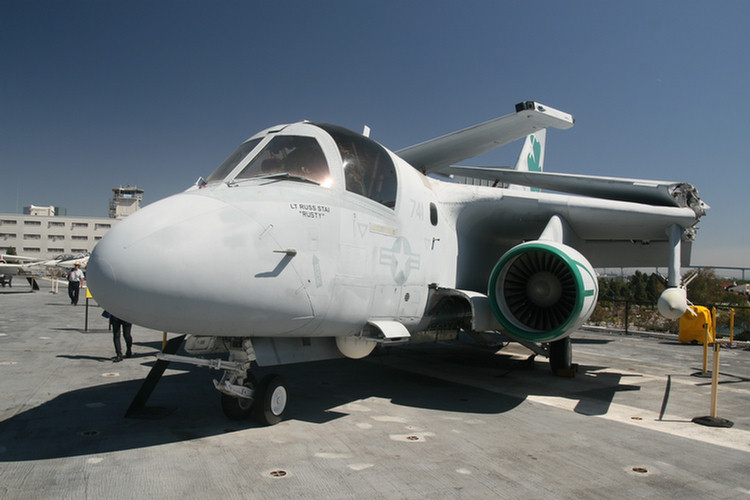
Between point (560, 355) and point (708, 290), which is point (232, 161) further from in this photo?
point (708, 290)

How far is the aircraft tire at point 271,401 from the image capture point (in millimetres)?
5516

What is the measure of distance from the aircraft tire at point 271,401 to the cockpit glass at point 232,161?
2340mm

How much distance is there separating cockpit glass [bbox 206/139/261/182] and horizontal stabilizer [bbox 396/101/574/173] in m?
4.29

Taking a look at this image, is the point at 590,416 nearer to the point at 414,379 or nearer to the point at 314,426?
the point at 414,379

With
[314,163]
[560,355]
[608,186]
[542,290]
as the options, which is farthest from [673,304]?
[314,163]

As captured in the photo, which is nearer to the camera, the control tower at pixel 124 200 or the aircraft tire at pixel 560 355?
the aircraft tire at pixel 560 355

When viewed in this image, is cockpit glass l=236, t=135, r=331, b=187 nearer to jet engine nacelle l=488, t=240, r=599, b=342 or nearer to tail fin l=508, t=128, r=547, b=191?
jet engine nacelle l=488, t=240, r=599, b=342

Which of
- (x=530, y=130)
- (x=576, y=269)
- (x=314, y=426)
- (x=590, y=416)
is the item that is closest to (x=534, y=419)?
(x=590, y=416)

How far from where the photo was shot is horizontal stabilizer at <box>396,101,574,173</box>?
9.34 meters

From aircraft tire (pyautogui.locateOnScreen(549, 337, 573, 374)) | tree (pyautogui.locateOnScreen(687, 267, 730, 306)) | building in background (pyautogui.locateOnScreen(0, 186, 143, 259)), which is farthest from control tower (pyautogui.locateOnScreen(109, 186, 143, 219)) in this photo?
aircraft tire (pyautogui.locateOnScreen(549, 337, 573, 374))

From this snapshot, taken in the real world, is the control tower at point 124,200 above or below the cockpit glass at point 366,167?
above

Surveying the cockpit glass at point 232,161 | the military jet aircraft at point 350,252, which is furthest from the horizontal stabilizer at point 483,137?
the cockpit glass at point 232,161

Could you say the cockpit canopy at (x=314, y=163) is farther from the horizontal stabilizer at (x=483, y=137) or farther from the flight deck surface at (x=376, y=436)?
the horizontal stabilizer at (x=483, y=137)

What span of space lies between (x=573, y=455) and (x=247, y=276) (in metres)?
3.57
